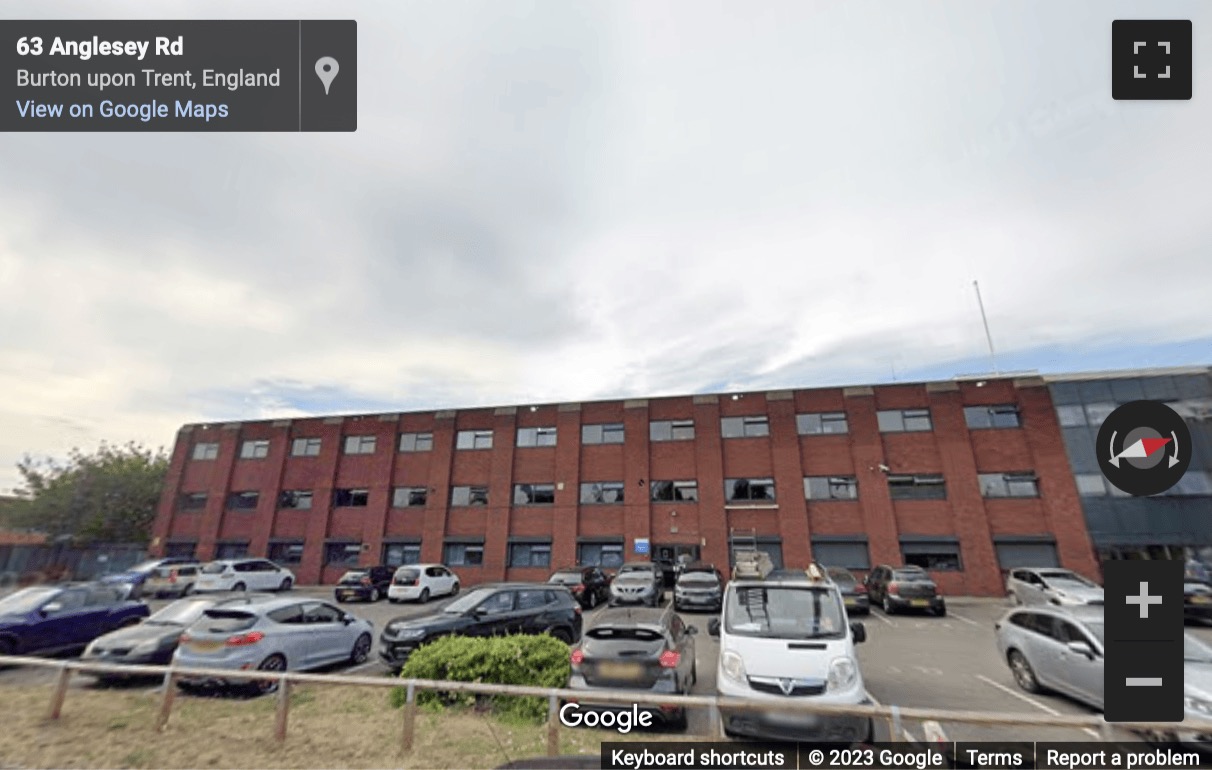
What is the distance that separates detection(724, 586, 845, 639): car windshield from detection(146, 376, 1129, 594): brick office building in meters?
17.1

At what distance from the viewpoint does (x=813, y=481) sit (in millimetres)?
23016

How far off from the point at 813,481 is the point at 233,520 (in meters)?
32.4

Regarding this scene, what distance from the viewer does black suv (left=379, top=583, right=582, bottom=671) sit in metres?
8.11

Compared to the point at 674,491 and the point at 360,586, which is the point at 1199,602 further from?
the point at 360,586

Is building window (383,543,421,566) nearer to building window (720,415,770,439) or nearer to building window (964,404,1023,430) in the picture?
building window (720,415,770,439)

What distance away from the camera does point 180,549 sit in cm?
2894

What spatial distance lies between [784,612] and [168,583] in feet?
80.0

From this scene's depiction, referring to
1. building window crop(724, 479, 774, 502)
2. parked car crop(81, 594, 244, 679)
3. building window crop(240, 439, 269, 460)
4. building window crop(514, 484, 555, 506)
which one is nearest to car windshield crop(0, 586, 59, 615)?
parked car crop(81, 594, 244, 679)

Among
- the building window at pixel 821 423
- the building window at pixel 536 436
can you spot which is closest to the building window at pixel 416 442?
the building window at pixel 536 436

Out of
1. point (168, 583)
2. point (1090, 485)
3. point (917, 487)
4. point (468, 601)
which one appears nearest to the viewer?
point (468, 601)

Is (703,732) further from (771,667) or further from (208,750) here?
(208,750)

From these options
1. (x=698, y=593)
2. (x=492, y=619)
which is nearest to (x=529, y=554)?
(x=698, y=593)

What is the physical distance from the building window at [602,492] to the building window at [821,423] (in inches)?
367

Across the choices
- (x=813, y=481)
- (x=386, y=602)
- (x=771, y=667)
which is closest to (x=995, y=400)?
(x=813, y=481)
